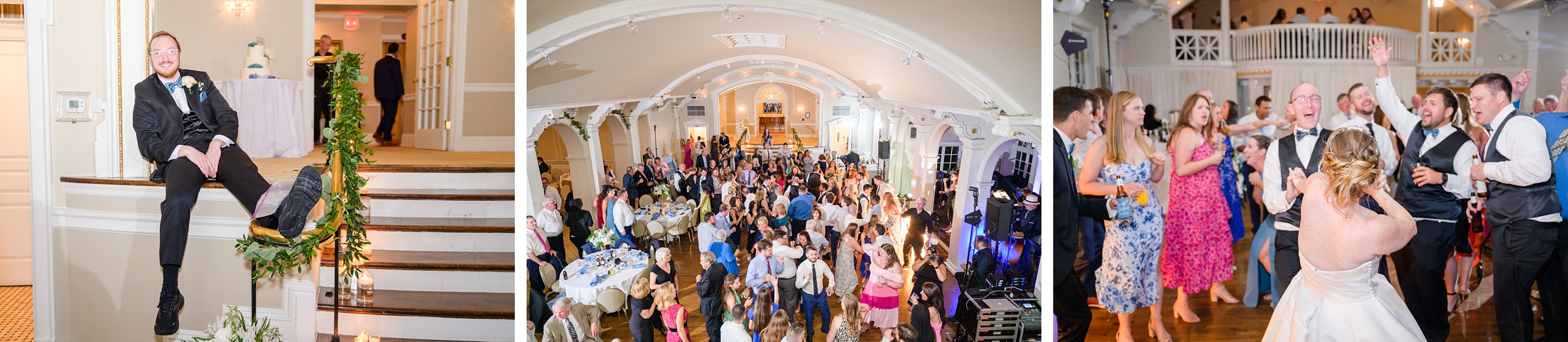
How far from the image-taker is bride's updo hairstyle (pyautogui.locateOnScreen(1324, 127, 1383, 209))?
2348mm

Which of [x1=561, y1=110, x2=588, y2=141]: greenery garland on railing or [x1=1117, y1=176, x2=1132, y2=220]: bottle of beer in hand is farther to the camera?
[x1=1117, y1=176, x2=1132, y2=220]: bottle of beer in hand

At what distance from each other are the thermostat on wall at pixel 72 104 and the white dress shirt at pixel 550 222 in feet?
7.85

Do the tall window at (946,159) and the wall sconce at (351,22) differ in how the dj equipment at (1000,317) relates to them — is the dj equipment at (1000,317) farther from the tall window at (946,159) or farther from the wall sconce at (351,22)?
the wall sconce at (351,22)

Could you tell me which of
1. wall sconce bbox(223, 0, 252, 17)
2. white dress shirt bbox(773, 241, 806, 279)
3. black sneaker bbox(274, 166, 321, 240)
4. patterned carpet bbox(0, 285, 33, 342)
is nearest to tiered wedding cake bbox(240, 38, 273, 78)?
wall sconce bbox(223, 0, 252, 17)

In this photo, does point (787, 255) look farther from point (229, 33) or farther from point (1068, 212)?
point (229, 33)

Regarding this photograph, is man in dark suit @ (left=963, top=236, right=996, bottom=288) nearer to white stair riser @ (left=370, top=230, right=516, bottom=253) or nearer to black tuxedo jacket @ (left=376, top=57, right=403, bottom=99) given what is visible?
white stair riser @ (left=370, top=230, right=516, bottom=253)

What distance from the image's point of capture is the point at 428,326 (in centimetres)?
304

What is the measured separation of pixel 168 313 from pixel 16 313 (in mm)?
2398

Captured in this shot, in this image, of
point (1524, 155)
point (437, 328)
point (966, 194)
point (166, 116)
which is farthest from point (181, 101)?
point (1524, 155)

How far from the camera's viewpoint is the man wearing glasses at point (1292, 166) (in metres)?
2.99

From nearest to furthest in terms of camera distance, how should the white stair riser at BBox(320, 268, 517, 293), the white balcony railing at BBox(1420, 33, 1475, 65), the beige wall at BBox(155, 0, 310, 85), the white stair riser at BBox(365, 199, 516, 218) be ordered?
the white stair riser at BBox(320, 268, 517, 293) < the white stair riser at BBox(365, 199, 516, 218) < the beige wall at BBox(155, 0, 310, 85) < the white balcony railing at BBox(1420, 33, 1475, 65)

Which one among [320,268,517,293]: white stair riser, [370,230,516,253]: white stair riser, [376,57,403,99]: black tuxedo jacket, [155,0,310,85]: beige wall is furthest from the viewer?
[376,57,403,99]: black tuxedo jacket

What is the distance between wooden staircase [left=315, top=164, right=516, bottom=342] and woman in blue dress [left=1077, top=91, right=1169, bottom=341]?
2467 millimetres

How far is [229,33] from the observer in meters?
3.90
